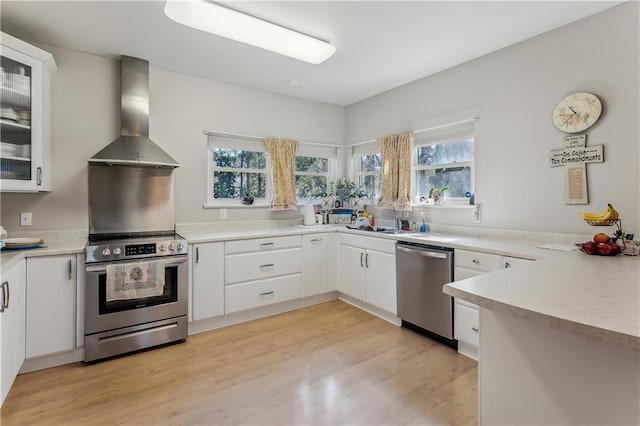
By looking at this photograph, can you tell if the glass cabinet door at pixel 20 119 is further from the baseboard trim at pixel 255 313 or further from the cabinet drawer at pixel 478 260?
the cabinet drawer at pixel 478 260

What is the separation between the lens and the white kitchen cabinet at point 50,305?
2.20 metres

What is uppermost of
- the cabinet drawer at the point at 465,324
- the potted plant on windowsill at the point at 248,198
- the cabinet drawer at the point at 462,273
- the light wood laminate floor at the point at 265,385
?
the potted plant on windowsill at the point at 248,198

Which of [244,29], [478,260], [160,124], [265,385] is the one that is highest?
[244,29]

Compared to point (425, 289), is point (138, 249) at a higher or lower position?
higher

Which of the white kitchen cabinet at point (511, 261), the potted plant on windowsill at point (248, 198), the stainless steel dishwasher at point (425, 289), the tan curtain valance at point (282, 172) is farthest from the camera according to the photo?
the tan curtain valance at point (282, 172)

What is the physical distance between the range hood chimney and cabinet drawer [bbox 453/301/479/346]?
2757mm

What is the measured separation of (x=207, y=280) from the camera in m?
2.91

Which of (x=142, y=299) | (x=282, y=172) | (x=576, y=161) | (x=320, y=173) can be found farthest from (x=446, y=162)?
(x=142, y=299)

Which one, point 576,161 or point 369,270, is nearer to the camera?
point 576,161

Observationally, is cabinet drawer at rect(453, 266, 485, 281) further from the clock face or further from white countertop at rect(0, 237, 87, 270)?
white countertop at rect(0, 237, 87, 270)

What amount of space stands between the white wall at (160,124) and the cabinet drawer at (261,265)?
0.72 m

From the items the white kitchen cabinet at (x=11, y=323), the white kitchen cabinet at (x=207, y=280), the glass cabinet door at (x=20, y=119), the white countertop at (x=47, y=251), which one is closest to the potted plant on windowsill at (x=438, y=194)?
the white kitchen cabinet at (x=207, y=280)

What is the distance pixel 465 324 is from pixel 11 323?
312 centimetres

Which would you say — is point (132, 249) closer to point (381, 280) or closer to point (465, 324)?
point (381, 280)
